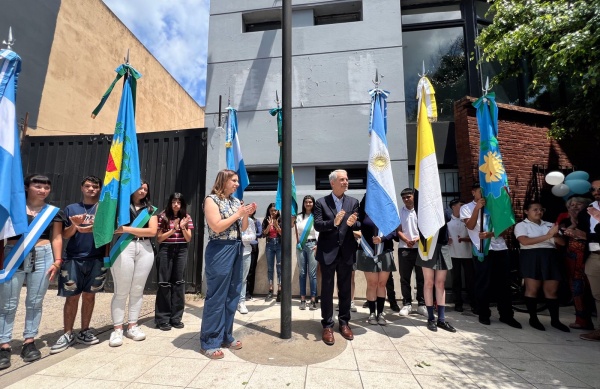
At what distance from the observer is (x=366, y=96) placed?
24.7ft

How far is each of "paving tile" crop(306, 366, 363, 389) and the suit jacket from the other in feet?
3.97

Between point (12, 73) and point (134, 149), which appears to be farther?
point (134, 149)

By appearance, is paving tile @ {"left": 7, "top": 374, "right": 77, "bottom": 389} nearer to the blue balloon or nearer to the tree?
the tree

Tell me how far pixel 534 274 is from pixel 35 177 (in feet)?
22.0

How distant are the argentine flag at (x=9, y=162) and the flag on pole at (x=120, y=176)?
663 millimetres

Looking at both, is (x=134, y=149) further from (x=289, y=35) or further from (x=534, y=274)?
(x=534, y=274)

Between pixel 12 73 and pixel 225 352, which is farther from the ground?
pixel 12 73

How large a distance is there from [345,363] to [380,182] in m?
2.36

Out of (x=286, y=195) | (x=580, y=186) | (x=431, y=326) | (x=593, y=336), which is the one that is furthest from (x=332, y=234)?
(x=580, y=186)

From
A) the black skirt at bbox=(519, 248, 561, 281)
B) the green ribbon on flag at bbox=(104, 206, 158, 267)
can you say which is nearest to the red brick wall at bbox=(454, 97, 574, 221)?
the black skirt at bbox=(519, 248, 561, 281)

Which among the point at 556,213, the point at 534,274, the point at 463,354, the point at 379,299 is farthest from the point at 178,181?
the point at 556,213

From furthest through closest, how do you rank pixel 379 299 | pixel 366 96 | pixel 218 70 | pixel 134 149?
pixel 218 70 < pixel 366 96 < pixel 379 299 < pixel 134 149

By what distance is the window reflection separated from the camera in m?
7.84

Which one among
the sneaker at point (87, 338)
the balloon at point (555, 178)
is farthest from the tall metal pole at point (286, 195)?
the balloon at point (555, 178)
